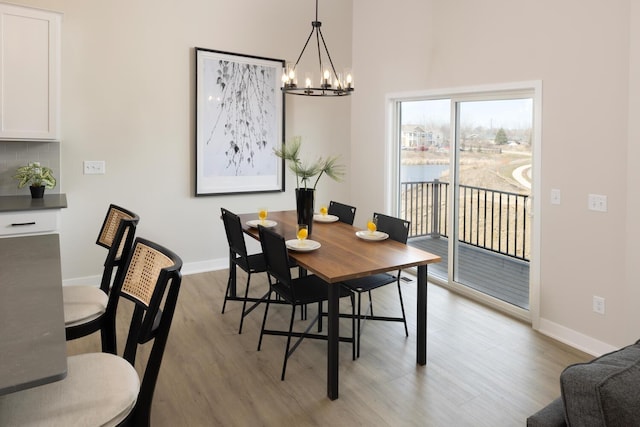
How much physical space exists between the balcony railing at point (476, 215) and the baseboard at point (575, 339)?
0.67m

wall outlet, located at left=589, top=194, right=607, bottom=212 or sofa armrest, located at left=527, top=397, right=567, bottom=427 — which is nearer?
sofa armrest, located at left=527, top=397, right=567, bottom=427

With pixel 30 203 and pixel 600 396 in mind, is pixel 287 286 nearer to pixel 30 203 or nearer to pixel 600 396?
pixel 600 396

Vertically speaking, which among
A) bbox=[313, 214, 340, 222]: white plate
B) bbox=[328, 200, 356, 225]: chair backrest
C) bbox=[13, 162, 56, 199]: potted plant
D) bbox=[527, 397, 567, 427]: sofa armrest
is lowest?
bbox=[527, 397, 567, 427]: sofa armrest

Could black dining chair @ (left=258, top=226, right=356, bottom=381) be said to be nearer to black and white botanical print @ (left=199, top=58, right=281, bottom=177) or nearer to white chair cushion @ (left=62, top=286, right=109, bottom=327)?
white chair cushion @ (left=62, top=286, right=109, bottom=327)

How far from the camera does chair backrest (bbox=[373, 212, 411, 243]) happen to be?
3501 millimetres

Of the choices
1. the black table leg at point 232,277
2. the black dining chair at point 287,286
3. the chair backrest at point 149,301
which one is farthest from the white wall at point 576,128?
the chair backrest at point 149,301

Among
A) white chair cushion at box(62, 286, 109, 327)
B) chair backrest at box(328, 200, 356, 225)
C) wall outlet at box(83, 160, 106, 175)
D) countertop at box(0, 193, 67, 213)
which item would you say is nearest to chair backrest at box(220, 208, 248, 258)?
chair backrest at box(328, 200, 356, 225)

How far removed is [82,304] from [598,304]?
11.0ft

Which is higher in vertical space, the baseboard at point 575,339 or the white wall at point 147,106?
the white wall at point 147,106

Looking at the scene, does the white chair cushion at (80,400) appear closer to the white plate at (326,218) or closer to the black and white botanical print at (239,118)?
the white plate at (326,218)

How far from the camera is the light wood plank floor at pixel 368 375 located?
2.50 metres

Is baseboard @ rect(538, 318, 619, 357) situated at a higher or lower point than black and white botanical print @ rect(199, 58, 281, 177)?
lower

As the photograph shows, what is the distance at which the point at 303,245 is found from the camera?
123 inches

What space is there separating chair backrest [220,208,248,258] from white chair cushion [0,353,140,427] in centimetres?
186
